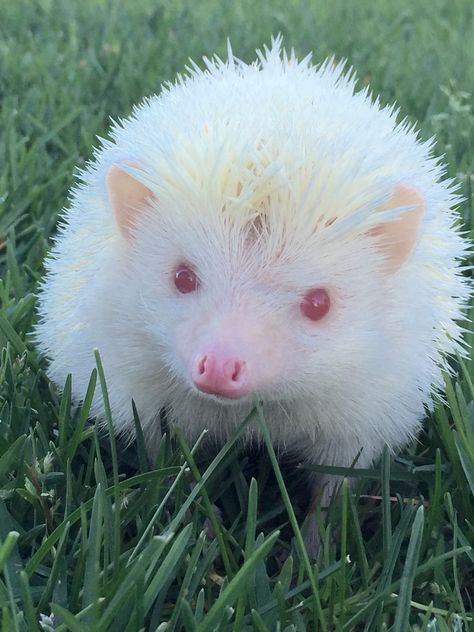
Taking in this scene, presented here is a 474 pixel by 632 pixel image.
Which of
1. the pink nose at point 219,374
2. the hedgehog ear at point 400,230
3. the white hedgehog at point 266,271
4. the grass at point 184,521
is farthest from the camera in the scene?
the hedgehog ear at point 400,230

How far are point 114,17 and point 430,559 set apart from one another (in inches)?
196

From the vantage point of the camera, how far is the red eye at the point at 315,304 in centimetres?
216

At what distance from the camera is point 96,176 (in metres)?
2.51

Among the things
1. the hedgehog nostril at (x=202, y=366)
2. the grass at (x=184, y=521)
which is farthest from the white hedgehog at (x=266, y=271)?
the grass at (x=184, y=521)

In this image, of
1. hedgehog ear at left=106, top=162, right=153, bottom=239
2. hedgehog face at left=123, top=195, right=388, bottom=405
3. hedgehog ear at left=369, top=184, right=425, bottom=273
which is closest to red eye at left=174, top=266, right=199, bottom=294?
hedgehog face at left=123, top=195, right=388, bottom=405

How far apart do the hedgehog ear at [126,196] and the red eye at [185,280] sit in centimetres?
24

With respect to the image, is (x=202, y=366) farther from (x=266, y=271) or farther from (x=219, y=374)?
(x=266, y=271)

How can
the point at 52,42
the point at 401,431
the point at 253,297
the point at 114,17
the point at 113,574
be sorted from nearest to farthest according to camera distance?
the point at 113,574 → the point at 253,297 → the point at 401,431 → the point at 52,42 → the point at 114,17

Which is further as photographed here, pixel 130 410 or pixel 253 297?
pixel 130 410

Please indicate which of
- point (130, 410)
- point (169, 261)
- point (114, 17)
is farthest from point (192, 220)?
point (114, 17)

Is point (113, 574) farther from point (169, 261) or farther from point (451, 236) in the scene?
point (451, 236)

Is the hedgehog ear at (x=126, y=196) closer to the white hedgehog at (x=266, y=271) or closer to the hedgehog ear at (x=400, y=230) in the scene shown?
the white hedgehog at (x=266, y=271)

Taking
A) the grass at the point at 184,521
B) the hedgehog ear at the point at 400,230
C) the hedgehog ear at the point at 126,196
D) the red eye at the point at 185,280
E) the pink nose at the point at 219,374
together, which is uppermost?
the hedgehog ear at the point at 400,230

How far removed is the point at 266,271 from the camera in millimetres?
2109
